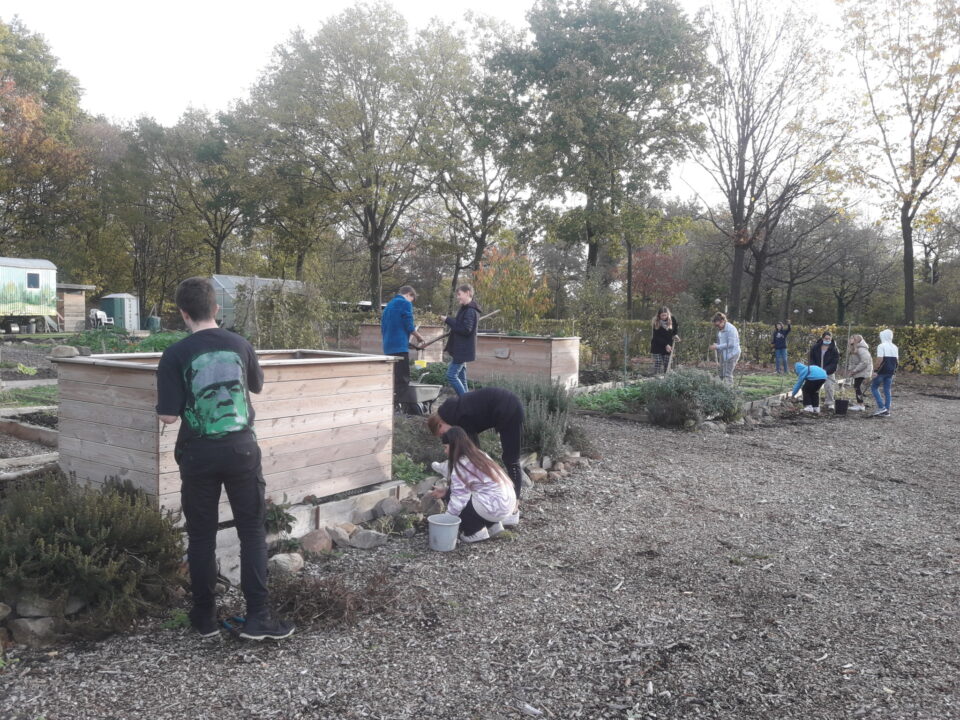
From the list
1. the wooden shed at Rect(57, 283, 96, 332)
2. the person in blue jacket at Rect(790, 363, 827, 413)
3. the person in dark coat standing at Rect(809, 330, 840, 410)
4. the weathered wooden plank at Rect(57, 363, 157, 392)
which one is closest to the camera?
the weathered wooden plank at Rect(57, 363, 157, 392)

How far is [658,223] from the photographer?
76.6ft

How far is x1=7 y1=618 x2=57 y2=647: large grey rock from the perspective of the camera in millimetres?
2879

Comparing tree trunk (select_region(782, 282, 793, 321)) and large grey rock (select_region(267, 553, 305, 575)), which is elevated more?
tree trunk (select_region(782, 282, 793, 321))

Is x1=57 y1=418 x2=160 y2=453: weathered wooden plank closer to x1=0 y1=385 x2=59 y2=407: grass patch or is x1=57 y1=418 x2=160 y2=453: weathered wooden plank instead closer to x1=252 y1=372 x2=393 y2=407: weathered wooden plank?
x1=252 y1=372 x2=393 y2=407: weathered wooden plank

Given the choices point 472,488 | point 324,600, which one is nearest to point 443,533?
point 472,488

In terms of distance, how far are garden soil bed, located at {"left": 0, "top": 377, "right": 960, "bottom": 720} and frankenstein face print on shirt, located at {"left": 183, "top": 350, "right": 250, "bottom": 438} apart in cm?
99

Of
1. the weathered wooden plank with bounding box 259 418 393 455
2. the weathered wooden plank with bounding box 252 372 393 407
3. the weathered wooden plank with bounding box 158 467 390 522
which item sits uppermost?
the weathered wooden plank with bounding box 252 372 393 407

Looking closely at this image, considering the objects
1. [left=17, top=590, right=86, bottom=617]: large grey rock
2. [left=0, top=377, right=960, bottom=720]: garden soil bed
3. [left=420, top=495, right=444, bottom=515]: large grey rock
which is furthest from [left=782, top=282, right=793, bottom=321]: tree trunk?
[left=17, top=590, right=86, bottom=617]: large grey rock

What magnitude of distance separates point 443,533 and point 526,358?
6.82 metres

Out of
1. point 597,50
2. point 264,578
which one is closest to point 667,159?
point 597,50

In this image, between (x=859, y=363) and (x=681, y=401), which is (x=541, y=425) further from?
(x=859, y=363)

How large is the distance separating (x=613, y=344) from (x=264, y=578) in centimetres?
Result: 1379

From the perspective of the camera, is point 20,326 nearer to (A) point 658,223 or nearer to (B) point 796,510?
(A) point 658,223

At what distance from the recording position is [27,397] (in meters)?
8.62
